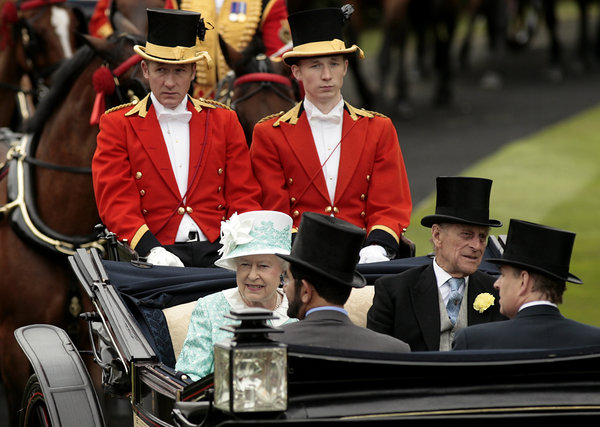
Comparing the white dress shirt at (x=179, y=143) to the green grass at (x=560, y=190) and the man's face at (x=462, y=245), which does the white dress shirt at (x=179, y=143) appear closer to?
the man's face at (x=462, y=245)

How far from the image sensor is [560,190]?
1283 centimetres

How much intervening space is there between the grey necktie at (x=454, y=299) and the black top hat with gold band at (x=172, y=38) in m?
1.51

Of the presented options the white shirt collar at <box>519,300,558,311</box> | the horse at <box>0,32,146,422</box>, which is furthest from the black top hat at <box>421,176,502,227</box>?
the horse at <box>0,32,146,422</box>

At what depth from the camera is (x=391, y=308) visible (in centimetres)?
438

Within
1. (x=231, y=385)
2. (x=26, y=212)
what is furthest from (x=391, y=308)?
(x=26, y=212)

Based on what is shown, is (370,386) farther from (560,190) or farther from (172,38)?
(560,190)

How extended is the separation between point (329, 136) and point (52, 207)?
5.09 feet

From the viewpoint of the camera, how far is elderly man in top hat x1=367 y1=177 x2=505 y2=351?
4316 millimetres

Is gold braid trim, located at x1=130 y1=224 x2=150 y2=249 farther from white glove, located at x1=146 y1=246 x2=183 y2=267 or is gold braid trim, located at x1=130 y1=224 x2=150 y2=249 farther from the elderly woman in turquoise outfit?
the elderly woman in turquoise outfit

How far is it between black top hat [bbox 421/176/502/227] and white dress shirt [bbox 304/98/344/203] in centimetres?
89

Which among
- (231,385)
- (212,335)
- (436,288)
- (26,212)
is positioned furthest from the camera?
(26,212)

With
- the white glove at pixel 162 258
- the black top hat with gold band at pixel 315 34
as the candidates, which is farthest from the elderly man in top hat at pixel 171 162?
the black top hat with gold band at pixel 315 34

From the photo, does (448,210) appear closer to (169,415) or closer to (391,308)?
(391,308)

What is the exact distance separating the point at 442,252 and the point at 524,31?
1398cm
